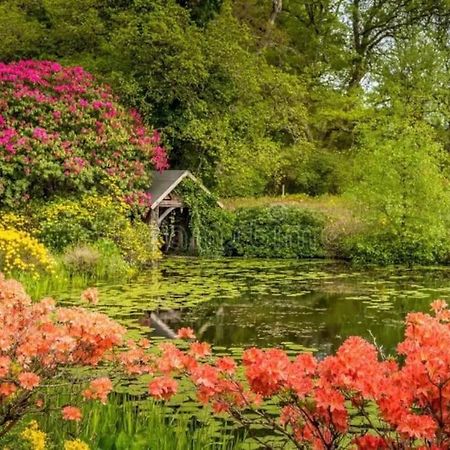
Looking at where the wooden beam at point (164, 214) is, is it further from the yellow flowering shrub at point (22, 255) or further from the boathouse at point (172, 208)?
the yellow flowering shrub at point (22, 255)

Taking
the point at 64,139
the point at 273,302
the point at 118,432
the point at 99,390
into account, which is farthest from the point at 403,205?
the point at 99,390

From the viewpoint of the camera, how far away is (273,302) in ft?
42.1

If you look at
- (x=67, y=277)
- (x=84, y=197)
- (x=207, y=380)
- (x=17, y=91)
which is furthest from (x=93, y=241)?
(x=207, y=380)

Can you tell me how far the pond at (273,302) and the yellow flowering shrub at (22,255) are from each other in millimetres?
810

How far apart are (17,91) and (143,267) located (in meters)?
5.09

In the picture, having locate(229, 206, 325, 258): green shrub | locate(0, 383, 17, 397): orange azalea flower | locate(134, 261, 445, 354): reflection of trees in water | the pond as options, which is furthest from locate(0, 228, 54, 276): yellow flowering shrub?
locate(229, 206, 325, 258): green shrub

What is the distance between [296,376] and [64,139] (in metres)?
15.1

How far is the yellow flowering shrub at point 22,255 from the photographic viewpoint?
1277 cm

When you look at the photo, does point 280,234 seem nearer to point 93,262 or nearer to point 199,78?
point 199,78

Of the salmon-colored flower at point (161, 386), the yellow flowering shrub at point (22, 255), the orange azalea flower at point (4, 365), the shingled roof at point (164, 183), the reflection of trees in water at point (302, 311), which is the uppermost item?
the shingled roof at point (164, 183)

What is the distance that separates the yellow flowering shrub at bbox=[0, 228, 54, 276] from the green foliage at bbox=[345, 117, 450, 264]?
960 centimetres

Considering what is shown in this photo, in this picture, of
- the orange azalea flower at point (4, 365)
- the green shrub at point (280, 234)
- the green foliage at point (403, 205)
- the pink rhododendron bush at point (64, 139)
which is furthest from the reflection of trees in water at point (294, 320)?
the green shrub at point (280, 234)

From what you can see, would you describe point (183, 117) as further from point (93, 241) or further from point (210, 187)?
point (93, 241)

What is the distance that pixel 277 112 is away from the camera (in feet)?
75.4
